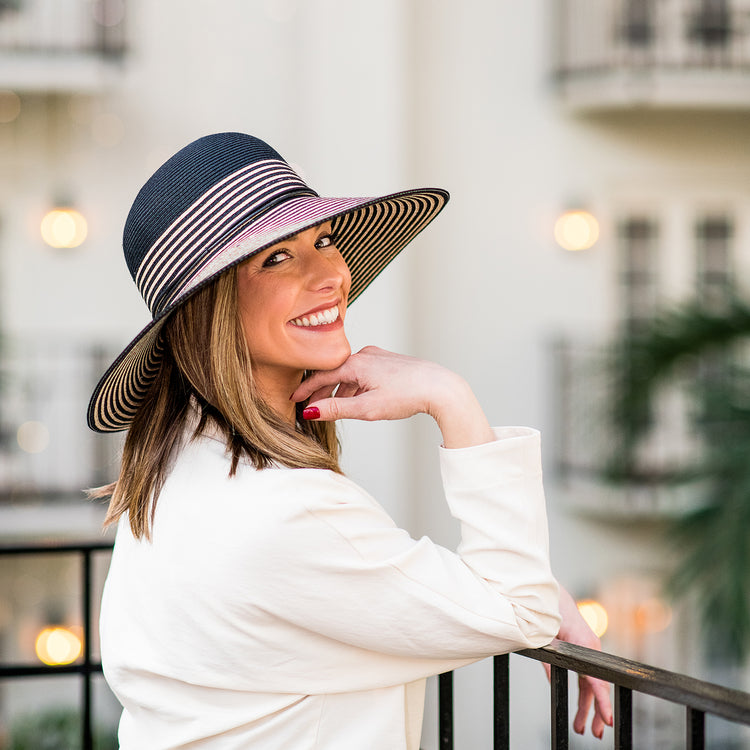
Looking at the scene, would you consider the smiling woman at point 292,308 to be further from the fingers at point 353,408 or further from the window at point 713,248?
the window at point 713,248

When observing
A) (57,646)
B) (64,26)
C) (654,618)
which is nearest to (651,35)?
(64,26)

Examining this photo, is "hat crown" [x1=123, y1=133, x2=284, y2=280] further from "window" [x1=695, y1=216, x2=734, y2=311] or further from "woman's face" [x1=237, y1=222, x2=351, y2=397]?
"window" [x1=695, y1=216, x2=734, y2=311]

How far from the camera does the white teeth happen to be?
5.00ft

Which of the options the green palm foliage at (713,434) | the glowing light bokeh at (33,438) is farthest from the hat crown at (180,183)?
the glowing light bokeh at (33,438)

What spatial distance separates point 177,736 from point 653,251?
7.16 m

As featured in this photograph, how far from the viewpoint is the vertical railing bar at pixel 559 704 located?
130 centimetres

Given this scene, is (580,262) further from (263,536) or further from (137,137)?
(263,536)

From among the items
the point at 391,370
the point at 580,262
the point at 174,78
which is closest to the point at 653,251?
the point at 580,262

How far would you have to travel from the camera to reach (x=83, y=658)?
188 centimetres

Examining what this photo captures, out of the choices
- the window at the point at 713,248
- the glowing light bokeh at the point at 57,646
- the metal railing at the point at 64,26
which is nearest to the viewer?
the glowing light bokeh at the point at 57,646

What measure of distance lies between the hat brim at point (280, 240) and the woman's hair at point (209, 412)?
5 centimetres

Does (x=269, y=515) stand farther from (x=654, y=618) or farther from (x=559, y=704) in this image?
(x=654, y=618)

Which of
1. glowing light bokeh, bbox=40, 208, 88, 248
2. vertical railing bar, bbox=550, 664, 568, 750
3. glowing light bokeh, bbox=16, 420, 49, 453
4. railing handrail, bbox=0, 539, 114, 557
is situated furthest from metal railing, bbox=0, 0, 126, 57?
vertical railing bar, bbox=550, 664, 568, 750

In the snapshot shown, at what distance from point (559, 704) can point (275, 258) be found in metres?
0.72
